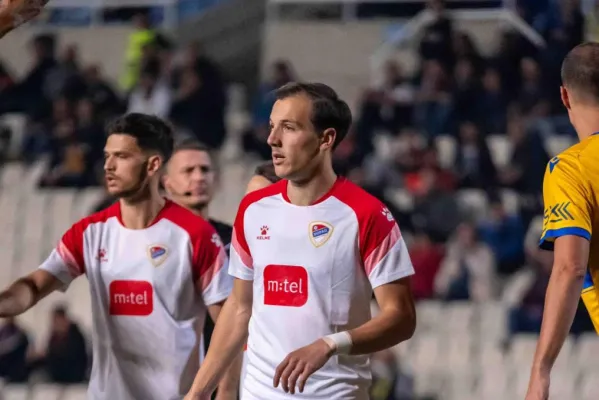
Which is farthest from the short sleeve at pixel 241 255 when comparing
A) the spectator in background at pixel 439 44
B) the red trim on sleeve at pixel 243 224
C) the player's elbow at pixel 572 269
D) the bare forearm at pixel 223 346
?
the spectator in background at pixel 439 44

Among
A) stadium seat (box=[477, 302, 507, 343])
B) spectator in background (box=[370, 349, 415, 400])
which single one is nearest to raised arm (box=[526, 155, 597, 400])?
spectator in background (box=[370, 349, 415, 400])

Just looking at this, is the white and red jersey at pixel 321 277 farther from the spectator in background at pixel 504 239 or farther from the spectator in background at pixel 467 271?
the spectator in background at pixel 504 239

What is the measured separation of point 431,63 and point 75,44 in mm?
4550

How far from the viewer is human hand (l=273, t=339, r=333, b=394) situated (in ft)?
12.8

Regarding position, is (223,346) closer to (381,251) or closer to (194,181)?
(381,251)

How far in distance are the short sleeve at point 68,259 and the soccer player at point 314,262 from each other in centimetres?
97

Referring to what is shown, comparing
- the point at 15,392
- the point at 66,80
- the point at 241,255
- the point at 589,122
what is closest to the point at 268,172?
the point at 241,255

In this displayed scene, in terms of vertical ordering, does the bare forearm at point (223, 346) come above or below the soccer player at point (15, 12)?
below

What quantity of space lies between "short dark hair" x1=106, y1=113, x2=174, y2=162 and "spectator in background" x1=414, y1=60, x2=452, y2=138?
7.33 meters

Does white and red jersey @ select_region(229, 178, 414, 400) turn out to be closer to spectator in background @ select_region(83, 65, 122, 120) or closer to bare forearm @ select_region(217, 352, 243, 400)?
bare forearm @ select_region(217, 352, 243, 400)

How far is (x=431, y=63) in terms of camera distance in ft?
42.2

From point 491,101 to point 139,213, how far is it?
301 inches

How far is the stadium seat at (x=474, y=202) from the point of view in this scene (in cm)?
1171

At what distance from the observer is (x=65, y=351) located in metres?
10.4
